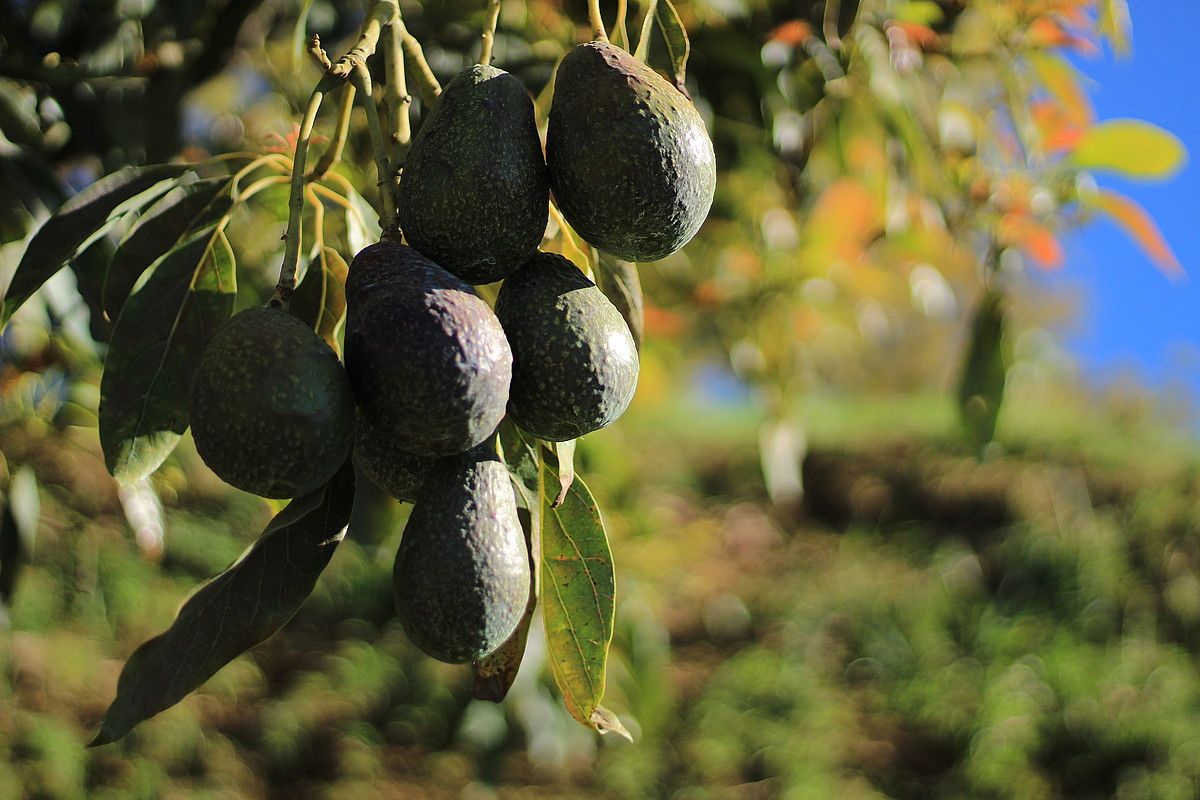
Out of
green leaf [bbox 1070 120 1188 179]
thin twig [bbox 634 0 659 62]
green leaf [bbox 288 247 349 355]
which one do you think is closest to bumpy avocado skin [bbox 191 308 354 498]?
green leaf [bbox 288 247 349 355]

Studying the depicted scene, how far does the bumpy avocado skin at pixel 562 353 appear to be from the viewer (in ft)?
2.35

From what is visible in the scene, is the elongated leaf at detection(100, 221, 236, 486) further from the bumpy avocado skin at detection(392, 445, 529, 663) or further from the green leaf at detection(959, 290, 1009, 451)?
the green leaf at detection(959, 290, 1009, 451)

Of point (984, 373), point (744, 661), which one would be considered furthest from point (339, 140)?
point (744, 661)

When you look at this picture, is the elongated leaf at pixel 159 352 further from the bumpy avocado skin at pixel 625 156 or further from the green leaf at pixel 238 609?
the bumpy avocado skin at pixel 625 156

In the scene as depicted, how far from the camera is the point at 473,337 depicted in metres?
0.67

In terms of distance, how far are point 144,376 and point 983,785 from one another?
436 centimetres

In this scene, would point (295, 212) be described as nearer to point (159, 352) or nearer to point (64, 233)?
point (159, 352)

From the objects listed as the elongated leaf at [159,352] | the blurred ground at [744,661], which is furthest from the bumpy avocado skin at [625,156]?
the blurred ground at [744,661]

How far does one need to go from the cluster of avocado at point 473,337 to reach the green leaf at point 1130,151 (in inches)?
50.9

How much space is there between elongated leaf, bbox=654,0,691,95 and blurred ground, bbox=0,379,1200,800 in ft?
6.18

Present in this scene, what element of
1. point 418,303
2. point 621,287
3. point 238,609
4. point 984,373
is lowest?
point 984,373

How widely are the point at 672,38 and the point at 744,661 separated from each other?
507cm

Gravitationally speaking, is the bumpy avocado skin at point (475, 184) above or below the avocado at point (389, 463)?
above

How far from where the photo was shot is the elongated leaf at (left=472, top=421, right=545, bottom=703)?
82 centimetres
